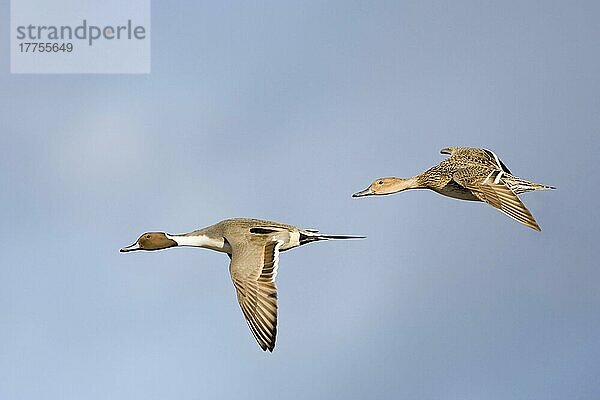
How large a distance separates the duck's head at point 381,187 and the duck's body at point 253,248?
3.30m

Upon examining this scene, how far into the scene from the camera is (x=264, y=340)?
54.9 feet

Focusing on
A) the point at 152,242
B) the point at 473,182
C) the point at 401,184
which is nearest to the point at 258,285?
the point at 152,242

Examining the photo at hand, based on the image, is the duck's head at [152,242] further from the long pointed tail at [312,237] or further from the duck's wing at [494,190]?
the duck's wing at [494,190]

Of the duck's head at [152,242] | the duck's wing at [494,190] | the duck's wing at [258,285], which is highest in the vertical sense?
the duck's wing at [494,190]

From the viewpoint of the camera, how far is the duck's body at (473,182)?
64.3 ft

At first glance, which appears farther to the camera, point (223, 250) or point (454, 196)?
point (454, 196)

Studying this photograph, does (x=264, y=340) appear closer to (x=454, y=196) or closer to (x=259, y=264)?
(x=259, y=264)

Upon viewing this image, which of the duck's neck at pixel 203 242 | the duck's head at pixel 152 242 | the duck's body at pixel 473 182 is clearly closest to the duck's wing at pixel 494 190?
the duck's body at pixel 473 182

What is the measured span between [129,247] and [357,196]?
4556 millimetres

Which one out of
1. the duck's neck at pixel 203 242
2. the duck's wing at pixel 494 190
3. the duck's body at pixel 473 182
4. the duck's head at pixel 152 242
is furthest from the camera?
the duck's head at pixel 152 242

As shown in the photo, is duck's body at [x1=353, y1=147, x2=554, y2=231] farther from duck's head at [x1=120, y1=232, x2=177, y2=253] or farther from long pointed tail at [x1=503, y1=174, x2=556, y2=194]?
duck's head at [x1=120, y1=232, x2=177, y2=253]

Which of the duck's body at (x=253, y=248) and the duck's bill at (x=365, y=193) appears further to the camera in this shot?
the duck's bill at (x=365, y=193)

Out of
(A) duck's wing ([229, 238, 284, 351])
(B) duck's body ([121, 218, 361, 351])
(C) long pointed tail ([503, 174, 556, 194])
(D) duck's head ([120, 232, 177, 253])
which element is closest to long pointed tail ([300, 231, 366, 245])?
(B) duck's body ([121, 218, 361, 351])

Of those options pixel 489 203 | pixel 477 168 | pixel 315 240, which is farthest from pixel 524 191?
pixel 315 240
